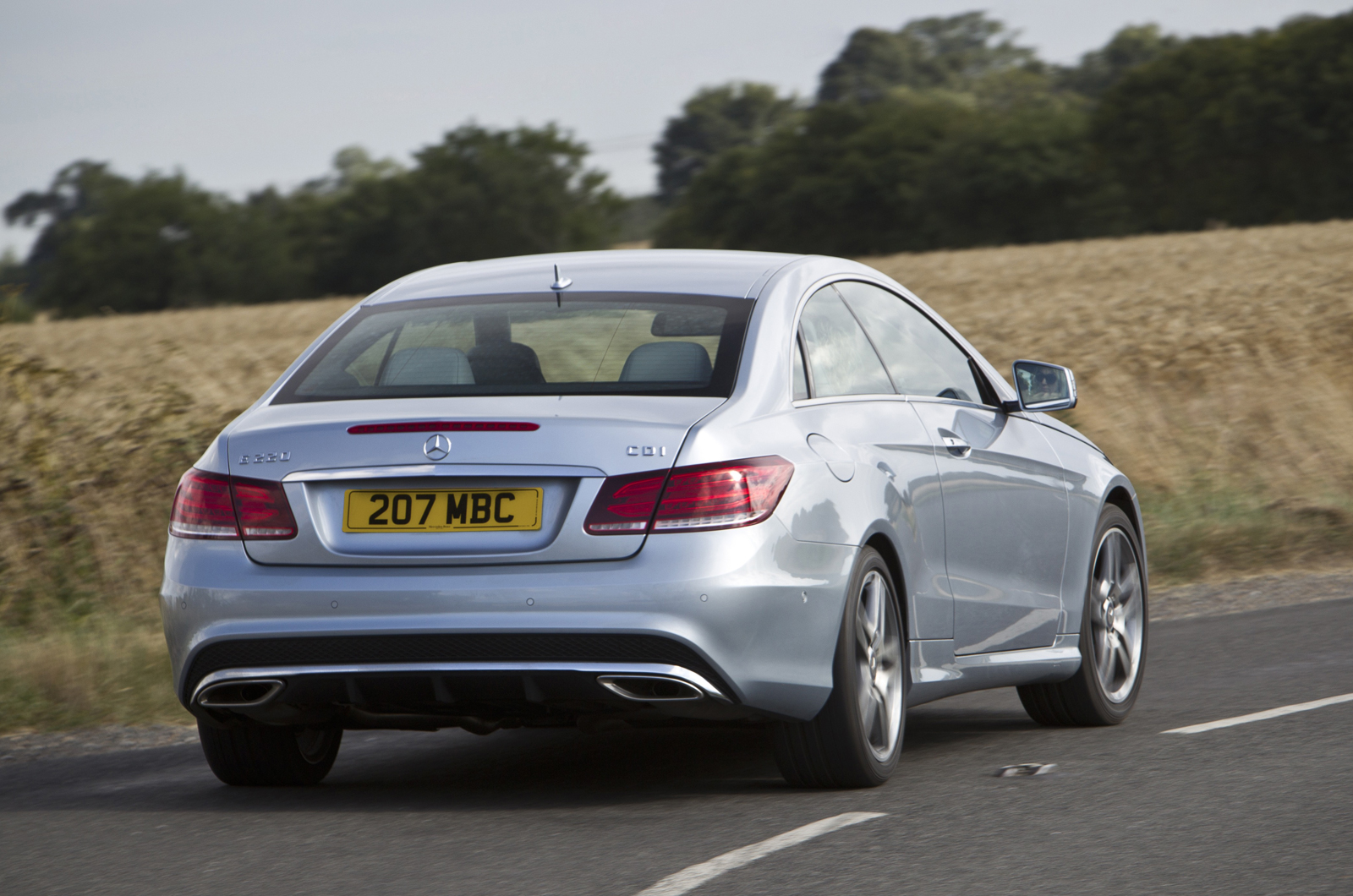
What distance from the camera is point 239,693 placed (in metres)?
5.13

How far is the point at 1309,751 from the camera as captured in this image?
5941 millimetres

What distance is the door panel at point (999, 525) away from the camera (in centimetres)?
601

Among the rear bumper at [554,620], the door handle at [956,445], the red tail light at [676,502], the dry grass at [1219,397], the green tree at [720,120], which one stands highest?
the green tree at [720,120]

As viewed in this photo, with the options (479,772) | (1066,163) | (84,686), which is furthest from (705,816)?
(1066,163)

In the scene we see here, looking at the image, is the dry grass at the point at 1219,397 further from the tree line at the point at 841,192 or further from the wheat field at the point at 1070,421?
the tree line at the point at 841,192

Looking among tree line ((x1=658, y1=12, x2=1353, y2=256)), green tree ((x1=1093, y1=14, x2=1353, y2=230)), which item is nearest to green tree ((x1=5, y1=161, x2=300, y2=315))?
tree line ((x1=658, y1=12, x2=1353, y2=256))

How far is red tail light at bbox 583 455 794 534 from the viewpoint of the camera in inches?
190

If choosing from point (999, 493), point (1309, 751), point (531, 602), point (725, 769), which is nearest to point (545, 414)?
point (531, 602)

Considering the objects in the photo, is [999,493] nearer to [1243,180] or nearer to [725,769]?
[725,769]

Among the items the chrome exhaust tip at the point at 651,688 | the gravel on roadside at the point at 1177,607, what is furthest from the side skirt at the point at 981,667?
the gravel on roadside at the point at 1177,607

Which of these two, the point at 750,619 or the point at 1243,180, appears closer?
the point at 750,619

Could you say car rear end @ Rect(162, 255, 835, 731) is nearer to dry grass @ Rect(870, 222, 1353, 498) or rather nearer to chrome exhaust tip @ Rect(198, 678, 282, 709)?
chrome exhaust tip @ Rect(198, 678, 282, 709)

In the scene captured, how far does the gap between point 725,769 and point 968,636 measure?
893mm

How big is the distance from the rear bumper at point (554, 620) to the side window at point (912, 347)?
1.22 metres
